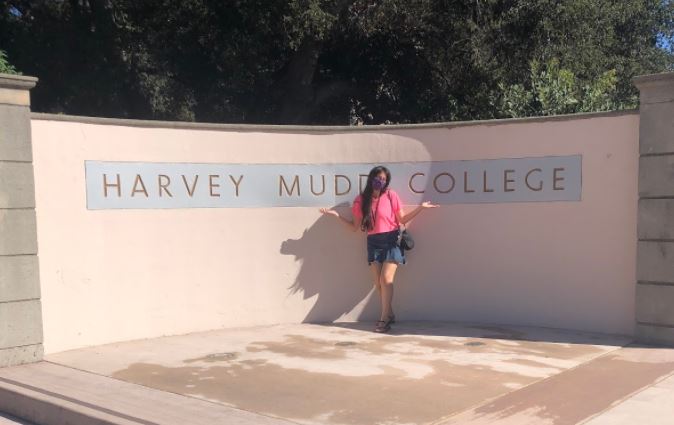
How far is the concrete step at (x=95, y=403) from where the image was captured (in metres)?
4.56

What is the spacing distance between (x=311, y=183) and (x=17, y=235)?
313 cm

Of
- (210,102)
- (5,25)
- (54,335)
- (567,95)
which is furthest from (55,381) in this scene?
(5,25)

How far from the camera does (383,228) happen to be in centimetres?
748

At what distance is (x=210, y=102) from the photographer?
47.9 feet

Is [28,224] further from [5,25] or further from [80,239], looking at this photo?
[5,25]

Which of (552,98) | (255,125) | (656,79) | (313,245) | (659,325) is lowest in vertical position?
(659,325)

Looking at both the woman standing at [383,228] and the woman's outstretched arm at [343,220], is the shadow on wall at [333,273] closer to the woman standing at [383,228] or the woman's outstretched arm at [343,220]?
the woman's outstretched arm at [343,220]

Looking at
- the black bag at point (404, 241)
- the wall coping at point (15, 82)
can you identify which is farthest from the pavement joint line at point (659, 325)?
the wall coping at point (15, 82)

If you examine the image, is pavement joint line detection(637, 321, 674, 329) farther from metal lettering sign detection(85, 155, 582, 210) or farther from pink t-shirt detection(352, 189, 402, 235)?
pink t-shirt detection(352, 189, 402, 235)

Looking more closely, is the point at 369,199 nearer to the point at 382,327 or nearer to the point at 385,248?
the point at 385,248

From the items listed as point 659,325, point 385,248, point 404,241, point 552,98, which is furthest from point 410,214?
point 552,98

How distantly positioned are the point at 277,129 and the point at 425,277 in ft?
7.89

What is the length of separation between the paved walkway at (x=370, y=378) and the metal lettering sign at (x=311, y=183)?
1443 millimetres

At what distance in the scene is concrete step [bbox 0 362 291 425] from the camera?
4.56 metres
